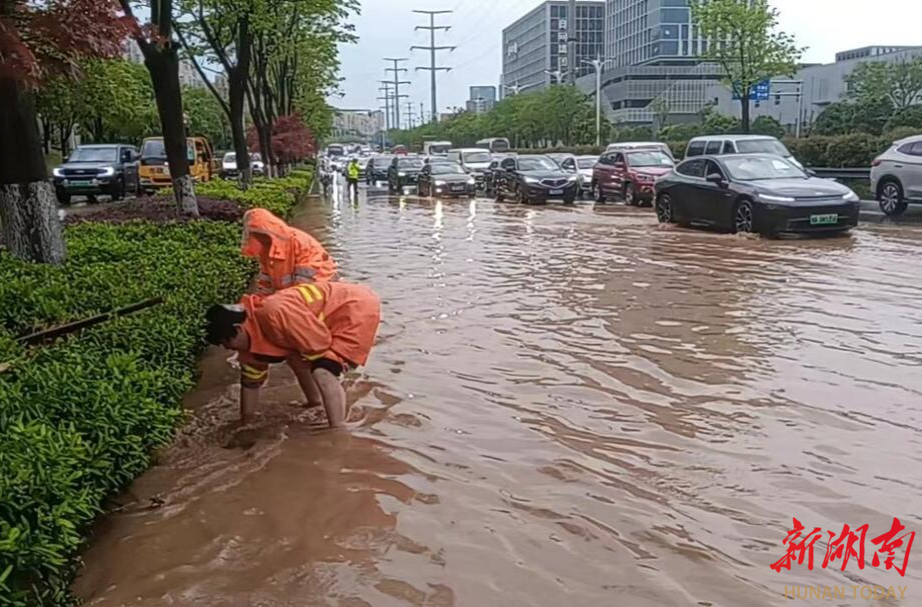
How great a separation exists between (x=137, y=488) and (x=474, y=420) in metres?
2.02

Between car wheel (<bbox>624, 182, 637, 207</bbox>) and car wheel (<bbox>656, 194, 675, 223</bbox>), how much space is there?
18.5 feet

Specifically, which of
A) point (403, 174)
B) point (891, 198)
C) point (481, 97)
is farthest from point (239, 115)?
point (481, 97)

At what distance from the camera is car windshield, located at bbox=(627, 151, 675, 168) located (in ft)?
79.2

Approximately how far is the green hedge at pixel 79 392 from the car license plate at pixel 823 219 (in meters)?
9.81

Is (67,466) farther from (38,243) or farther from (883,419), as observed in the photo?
(38,243)

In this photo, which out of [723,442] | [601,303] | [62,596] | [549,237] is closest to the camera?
[62,596]

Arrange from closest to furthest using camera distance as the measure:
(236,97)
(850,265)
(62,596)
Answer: (62,596), (850,265), (236,97)

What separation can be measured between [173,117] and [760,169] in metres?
9.50

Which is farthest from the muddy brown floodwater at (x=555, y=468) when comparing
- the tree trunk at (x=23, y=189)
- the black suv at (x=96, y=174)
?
the black suv at (x=96, y=174)

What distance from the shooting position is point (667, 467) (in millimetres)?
4723

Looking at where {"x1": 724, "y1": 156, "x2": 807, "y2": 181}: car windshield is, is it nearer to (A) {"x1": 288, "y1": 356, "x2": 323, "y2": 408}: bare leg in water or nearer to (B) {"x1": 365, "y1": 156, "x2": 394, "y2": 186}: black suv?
(A) {"x1": 288, "y1": 356, "x2": 323, "y2": 408}: bare leg in water

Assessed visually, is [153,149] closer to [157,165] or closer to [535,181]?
[157,165]

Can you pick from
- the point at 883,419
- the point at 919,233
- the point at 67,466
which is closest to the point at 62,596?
the point at 67,466

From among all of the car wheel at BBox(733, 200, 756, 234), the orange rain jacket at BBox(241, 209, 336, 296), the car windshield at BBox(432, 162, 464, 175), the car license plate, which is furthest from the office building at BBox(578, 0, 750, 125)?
the orange rain jacket at BBox(241, 209, 336, 296)
